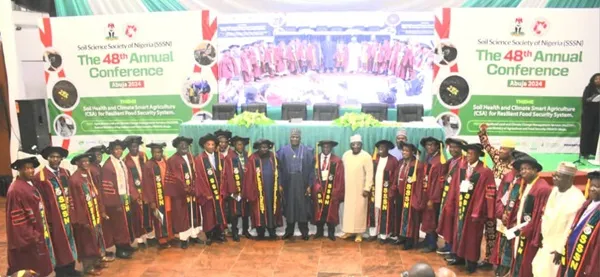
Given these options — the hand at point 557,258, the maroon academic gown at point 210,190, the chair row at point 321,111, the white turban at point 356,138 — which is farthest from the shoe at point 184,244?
the hand at point 557,258

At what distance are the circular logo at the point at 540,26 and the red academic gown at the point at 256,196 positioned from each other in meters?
5.26

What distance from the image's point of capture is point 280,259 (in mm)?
6340

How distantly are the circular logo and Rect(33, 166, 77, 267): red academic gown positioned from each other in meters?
7.69

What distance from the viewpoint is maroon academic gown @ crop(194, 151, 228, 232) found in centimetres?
668

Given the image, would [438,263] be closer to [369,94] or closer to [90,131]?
[369,94]

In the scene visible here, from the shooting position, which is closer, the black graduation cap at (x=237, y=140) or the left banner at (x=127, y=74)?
the black graduation cap at (x=237, y=140)

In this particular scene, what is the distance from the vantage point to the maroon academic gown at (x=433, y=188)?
20.6 ft

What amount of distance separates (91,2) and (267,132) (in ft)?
16.9

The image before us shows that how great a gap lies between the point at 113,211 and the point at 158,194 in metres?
0.58

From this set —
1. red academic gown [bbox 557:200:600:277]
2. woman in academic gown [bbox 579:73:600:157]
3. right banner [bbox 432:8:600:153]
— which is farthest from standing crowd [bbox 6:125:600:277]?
woman in academic gown [bbox 579:73:600:157]

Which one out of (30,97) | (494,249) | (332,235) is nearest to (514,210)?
(494,249)

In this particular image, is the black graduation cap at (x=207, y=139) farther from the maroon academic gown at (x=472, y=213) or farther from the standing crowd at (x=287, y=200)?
the maroon academic gown at (x=472, y=213)

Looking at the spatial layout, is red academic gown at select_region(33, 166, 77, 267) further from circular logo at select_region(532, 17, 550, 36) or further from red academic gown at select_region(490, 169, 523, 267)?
circular logo at select_region(532, 17, 550, 36)

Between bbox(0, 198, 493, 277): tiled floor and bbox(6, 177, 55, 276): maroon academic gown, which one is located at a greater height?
bbox(6, 177, 55, 276): maroon academic gown
